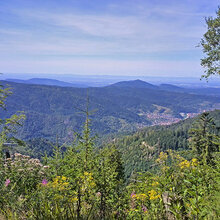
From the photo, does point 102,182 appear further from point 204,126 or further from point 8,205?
point 204,126

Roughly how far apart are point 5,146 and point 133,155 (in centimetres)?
13397

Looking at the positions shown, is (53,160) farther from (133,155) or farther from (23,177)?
(133,155)

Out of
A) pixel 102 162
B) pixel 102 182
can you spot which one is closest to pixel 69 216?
pixel 102 182

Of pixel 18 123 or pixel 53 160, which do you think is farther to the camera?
pixel 53 160

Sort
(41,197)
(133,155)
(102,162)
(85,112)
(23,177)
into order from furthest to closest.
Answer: (133,155) → (102,162) → (85,112) → (23,177) → (41,197)

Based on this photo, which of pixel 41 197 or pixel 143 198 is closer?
pixel 41 197

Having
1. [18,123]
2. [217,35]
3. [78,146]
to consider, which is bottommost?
[78,146]

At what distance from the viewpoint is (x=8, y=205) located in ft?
11.3

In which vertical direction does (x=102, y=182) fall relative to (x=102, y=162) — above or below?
below

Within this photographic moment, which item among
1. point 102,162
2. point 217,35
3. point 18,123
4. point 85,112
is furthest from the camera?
point 217,35

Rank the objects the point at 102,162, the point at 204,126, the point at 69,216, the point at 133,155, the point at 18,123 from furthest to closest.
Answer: the point at 133,155
the point at 204,126
the point at 102,162
the point at 18,123
the point at 69,216

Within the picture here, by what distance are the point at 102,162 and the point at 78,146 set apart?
3.76 ft

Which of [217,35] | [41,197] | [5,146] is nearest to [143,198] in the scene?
[41,197]

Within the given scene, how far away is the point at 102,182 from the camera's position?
5562 millimetres
